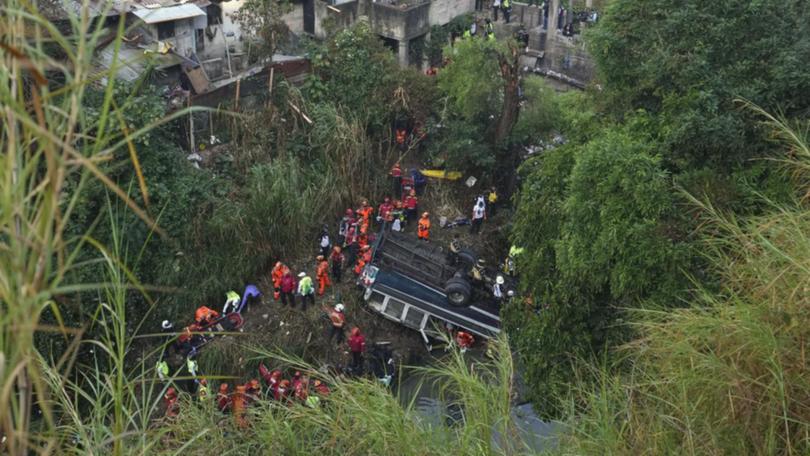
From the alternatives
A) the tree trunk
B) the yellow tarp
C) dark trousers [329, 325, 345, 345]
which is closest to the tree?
the yellow tarp

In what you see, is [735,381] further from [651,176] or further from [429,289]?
[429,289]

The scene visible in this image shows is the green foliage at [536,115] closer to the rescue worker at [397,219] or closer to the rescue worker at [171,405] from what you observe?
the rescue worker at [397,219]

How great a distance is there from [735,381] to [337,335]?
870 cm

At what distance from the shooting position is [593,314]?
859cm

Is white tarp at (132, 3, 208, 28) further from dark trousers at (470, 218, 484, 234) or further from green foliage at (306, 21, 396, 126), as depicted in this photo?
dark trousers at (470, 218, 484, 234)

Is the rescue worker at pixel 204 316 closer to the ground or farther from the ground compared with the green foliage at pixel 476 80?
closer to the ground

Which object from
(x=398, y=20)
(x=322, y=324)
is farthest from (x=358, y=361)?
(x=398, y=20)

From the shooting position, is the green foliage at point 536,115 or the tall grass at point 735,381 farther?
the green foliage at point 536,115

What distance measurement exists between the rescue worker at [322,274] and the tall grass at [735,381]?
7.92 meters

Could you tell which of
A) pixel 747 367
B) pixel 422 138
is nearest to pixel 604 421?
pixel 747 367

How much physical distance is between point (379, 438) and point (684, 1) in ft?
24.5

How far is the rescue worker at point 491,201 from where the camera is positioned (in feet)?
46.6

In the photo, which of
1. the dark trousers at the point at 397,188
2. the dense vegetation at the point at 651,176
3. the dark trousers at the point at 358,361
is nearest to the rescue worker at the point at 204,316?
the dark trousers at the point at 358,361

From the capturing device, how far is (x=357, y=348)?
37.3 feet
